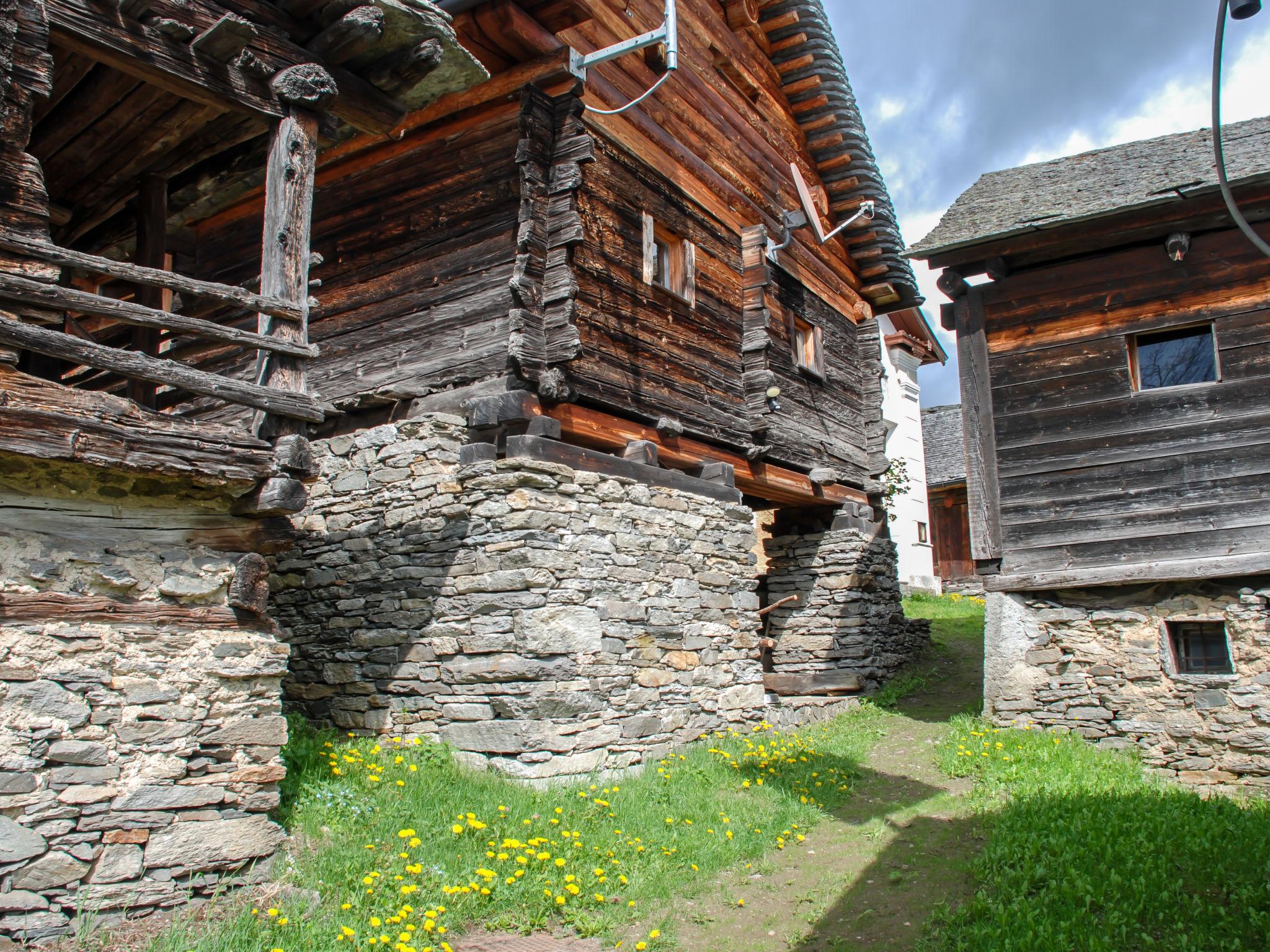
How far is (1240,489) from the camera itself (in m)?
8.84

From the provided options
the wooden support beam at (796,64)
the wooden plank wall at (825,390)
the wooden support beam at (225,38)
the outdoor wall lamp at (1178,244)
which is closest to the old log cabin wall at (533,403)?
the wooden plank wall at (825,390)

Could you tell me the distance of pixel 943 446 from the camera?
27.5 m

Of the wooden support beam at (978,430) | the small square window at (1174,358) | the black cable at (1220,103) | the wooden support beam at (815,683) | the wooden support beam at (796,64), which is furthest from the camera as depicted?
the wooden support beam at (796,64)

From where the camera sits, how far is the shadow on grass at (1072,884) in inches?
197

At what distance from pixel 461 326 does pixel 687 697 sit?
3989 mm

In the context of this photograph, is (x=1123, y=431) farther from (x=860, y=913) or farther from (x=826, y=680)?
(x=860, y=913)

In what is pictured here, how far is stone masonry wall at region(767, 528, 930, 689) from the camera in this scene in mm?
12289

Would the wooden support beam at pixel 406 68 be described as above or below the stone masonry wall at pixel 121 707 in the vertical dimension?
above

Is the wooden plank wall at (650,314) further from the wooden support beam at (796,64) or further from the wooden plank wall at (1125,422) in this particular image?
the wooden support beam at (796,64)

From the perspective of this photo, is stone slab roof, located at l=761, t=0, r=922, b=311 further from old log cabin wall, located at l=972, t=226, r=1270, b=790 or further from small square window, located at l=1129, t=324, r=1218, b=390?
small square window, located at l=1129, t=324, r=1218, b=390

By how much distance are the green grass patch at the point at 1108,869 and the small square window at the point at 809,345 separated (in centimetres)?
609

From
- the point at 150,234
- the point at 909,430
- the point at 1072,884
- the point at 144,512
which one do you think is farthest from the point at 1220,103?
the point at 909,430

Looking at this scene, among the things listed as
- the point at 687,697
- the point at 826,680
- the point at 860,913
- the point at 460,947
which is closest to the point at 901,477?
the point at 826,680

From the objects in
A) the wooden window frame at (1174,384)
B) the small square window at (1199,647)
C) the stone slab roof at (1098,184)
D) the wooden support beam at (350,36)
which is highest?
the stone slab roof at (1098,184)
